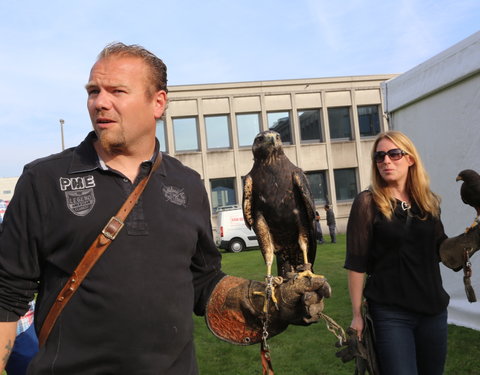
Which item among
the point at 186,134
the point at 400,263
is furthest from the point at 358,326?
the point at 186,134

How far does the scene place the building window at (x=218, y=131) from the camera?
26484 millimetres

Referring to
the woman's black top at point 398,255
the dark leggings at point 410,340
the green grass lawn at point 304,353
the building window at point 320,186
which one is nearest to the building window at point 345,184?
the building window at point 320,186

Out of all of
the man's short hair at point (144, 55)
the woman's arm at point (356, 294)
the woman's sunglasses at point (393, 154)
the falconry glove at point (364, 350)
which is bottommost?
the falconry glove at point (364, 350)

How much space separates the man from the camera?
5.08ft

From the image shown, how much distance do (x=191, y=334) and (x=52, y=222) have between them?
73 centimetres

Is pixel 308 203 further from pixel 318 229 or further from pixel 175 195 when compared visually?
pixel 318 229

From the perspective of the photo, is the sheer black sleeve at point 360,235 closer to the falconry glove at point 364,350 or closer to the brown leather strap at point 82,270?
the falconry glove at point 364,350

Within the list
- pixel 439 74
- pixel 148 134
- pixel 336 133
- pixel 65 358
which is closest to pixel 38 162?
pixel 148 134

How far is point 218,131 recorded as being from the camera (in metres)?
26.7

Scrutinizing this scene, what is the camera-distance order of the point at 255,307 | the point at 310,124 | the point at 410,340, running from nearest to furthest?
1. the point at 255,307
2. the point at 410,340
3. the point at 310,124

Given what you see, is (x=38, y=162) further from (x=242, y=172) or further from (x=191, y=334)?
(x=242, y=172)

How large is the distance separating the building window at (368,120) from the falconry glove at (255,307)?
2651 cm

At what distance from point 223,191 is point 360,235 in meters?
24.0

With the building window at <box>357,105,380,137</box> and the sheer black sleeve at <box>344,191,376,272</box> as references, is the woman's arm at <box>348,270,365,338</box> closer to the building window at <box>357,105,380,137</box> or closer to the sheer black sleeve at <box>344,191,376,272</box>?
the sheer black sleeve at <box>344,191,376,272</box>
